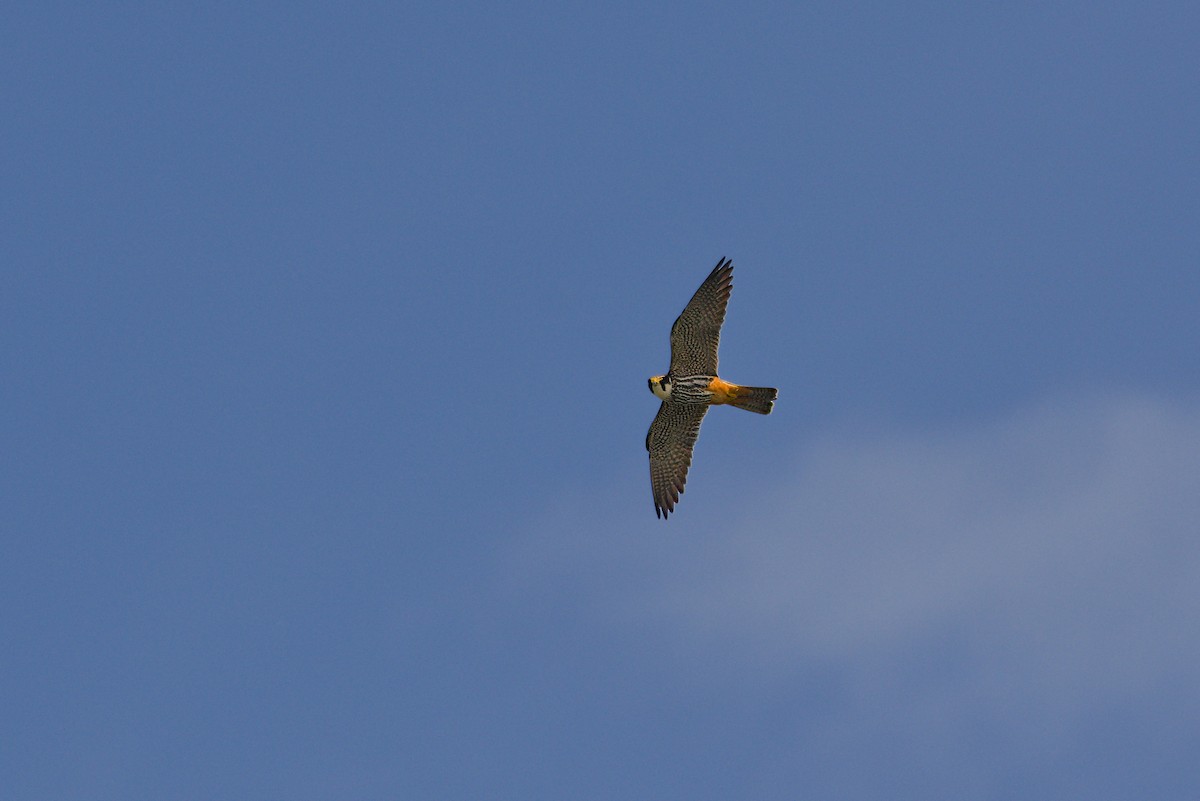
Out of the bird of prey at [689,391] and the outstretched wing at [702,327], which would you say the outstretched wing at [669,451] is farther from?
the outstretched wing at [702,327]

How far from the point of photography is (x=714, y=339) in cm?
2908

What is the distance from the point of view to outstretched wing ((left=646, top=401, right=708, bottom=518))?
3075cm

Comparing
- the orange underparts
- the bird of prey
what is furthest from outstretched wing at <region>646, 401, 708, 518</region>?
the orange underparts

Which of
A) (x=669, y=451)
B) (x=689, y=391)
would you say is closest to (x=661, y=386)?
(x=689, y=391)

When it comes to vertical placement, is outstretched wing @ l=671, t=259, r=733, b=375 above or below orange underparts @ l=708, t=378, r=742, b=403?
above

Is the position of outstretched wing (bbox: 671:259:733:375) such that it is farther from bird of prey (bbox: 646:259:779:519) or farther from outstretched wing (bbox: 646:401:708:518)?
outstretched wing (bbox: 646:401:708:518)

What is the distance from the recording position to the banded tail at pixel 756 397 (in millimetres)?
29219

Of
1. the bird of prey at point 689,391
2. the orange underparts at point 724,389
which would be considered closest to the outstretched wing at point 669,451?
the bird of prey at point 689,391

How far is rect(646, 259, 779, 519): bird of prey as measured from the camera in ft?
94.5

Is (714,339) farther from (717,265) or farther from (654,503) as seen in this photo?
(654,503)

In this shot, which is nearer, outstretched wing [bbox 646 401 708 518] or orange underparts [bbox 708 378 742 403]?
orange underparts [bbox 708 378 742 403]

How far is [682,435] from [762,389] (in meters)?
2.36

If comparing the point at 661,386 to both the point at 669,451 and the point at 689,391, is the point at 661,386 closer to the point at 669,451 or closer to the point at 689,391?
the point at 689,391

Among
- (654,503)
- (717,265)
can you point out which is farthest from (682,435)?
(717,265)
